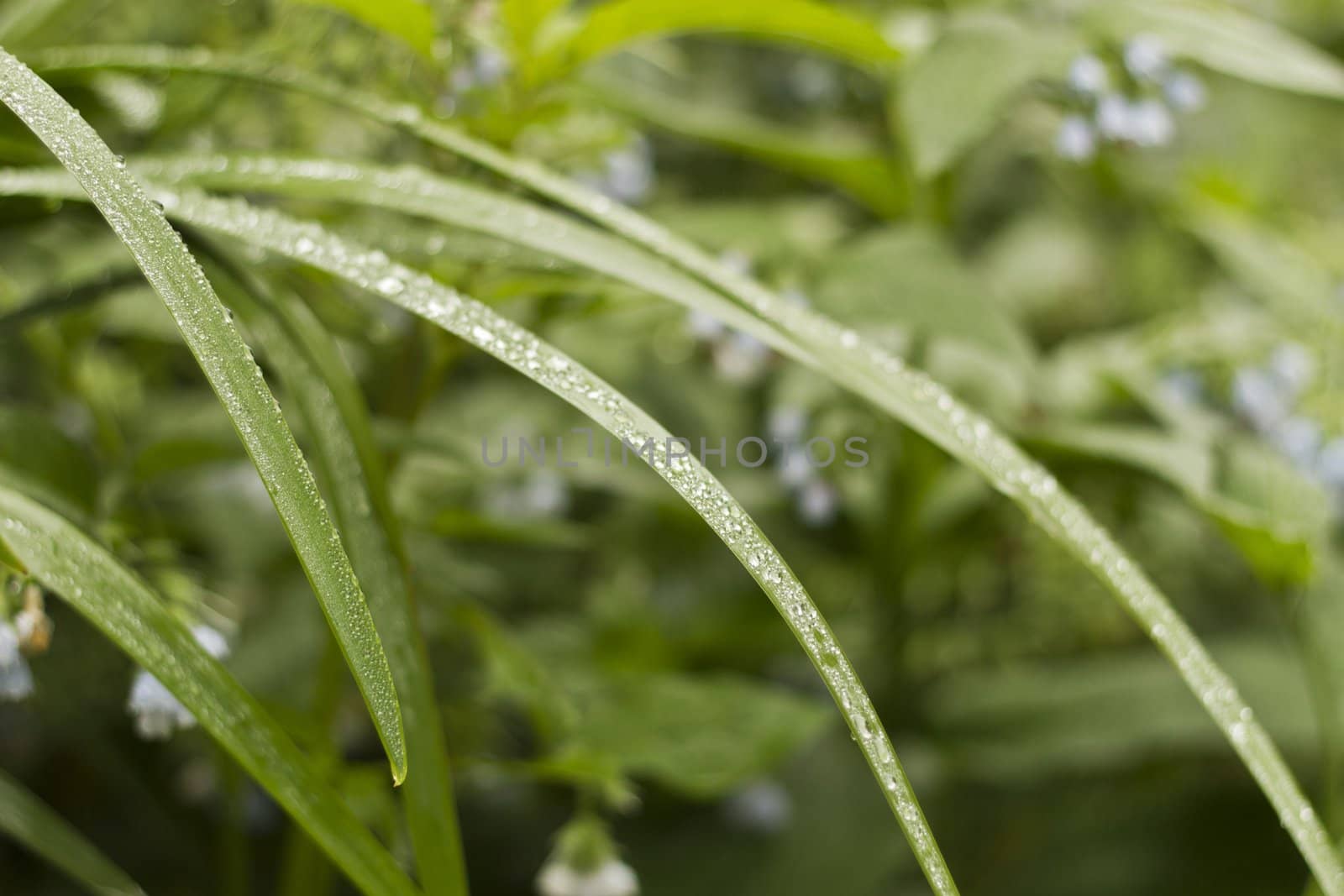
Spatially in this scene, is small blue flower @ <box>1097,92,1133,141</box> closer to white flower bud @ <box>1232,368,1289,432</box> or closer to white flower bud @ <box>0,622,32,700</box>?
white flower bud @ <box>1232,368,1289,432</box>

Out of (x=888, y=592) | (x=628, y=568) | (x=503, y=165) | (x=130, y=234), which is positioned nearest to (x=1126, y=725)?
(x=888, y=592)

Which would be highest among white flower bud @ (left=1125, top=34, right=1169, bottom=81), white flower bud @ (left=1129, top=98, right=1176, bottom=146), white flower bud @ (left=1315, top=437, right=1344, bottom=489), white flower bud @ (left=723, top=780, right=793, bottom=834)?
white flower bud @ (left=1125, top=34, right=1169, bottom=81)

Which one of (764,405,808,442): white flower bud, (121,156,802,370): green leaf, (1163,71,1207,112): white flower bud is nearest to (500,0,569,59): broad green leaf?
(121,156,802,370): green leaf

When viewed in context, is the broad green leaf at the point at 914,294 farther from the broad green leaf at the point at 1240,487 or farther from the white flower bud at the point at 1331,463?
the white flower bud at the point at 1331,463

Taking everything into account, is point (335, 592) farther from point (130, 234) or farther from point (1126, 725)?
point (1126, 725)

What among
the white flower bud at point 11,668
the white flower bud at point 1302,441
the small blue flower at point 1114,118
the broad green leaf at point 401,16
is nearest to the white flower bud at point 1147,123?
the small blue flower at point 1114,118

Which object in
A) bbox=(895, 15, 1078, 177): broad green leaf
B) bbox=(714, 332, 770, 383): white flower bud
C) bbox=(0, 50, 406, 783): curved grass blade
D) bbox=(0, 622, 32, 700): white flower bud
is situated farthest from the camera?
bbox=(714, 332, 770, 383): white flower bud
